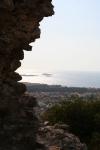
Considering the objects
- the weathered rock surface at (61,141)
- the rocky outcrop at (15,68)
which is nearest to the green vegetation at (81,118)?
the weathered rock surface at (61,141)

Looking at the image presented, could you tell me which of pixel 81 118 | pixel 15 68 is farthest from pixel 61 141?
pixel 81 118

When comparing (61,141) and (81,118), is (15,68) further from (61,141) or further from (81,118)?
(81,118)

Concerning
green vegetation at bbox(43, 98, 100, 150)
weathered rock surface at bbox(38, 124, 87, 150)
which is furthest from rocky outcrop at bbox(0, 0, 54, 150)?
green vegetation at bbox(43, 98, 100, 150)

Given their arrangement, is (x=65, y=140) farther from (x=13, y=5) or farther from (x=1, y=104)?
(x=13, y=5)

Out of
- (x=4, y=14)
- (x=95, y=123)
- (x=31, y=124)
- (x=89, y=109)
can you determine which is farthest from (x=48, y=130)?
(x=89, y=109)

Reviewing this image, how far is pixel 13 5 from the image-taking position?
1533 cm

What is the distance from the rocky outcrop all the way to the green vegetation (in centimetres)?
1974

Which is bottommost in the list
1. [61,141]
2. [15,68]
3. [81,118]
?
[61,141]

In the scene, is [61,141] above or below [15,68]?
below

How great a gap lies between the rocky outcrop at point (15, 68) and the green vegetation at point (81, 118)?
19739 millimetres

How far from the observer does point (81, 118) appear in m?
41.4

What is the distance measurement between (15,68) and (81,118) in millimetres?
24776

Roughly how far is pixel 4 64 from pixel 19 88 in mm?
1056

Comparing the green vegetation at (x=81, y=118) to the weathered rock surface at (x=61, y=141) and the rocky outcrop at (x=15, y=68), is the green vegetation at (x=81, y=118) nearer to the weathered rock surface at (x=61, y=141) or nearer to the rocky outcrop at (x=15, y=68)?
the weathered rock surface at (x=61, y=141)
